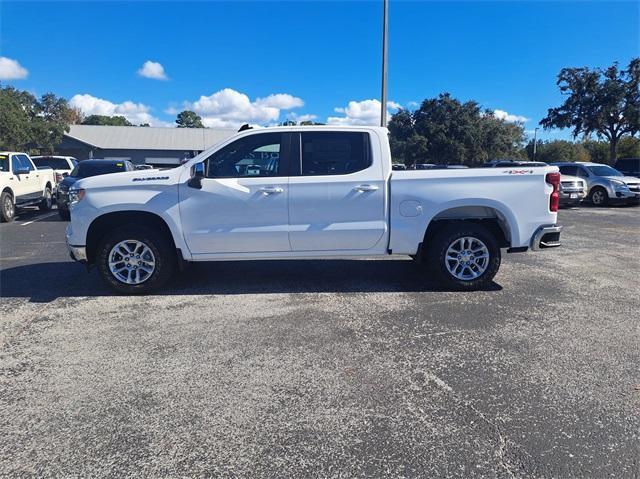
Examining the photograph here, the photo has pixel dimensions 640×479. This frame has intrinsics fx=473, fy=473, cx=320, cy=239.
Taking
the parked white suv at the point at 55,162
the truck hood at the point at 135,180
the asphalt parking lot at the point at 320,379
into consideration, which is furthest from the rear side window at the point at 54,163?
the truck hood at the point at 135,180

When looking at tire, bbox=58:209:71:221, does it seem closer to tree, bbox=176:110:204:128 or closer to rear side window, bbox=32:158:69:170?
rear side window, bbox=32:158:69:170

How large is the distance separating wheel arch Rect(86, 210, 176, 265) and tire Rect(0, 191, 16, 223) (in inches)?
339

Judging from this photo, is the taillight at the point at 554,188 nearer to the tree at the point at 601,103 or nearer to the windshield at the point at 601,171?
the windshield at the point at 601,171

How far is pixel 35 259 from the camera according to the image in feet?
25.6

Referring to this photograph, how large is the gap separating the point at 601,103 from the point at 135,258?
123ft

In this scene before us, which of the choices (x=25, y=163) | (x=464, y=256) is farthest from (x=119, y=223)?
(x=25, y=163)

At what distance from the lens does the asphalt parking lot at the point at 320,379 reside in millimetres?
2691

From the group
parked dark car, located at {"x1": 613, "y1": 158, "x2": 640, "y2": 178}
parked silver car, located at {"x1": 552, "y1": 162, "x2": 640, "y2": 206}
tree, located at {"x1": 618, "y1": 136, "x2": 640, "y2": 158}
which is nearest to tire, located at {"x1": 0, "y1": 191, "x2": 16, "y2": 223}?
parked silver car, located at {"x1": 552, "y1": 162, "x2": 640, "y2": 206}

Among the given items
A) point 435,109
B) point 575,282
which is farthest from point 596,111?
point 575,282

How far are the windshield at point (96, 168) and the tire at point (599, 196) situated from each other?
1687 cm

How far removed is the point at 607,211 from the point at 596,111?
22.6 m

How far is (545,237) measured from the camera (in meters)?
5.77

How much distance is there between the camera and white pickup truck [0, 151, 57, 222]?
12492 mm

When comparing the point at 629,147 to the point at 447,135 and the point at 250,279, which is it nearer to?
the point at 447,135
